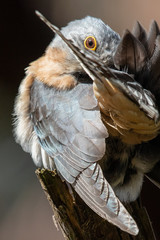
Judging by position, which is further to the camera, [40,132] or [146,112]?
[40,132]

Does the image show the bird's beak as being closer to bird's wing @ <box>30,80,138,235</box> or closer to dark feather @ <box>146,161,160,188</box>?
bird's wing @ <box>30,80,138,235</box>

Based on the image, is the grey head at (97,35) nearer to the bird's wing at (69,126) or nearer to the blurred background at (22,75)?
the bird's wing at (69,126)

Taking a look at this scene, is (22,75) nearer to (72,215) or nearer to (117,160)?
(117,160)

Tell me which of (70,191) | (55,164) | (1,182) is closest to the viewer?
(70,191)

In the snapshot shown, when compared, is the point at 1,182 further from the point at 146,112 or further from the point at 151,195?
the point at 146,112

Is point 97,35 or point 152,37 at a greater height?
point 97,35

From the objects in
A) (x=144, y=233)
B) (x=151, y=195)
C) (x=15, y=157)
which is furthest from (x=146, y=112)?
(x=15, y=157)

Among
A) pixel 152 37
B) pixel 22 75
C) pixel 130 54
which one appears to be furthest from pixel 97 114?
pixel 22 75
